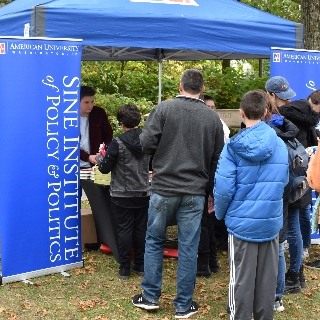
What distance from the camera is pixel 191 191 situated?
4.73m

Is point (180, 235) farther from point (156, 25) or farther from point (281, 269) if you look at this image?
point (156, 25)

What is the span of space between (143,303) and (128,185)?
3.77 ft

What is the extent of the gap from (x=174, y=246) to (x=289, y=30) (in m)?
2.58

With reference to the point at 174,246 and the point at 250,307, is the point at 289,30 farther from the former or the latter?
the point at 250,307

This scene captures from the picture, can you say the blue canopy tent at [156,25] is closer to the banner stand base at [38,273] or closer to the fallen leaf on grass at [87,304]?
the banner stand base at [38,273]

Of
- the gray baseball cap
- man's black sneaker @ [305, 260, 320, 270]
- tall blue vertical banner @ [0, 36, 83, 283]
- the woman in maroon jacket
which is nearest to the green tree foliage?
the woman in maroon jacket

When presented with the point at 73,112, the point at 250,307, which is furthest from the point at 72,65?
the point at 250,307

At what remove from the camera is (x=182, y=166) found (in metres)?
4.70

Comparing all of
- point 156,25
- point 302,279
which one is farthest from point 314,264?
point 156,25

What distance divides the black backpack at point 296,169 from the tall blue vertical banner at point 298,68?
1.73 m

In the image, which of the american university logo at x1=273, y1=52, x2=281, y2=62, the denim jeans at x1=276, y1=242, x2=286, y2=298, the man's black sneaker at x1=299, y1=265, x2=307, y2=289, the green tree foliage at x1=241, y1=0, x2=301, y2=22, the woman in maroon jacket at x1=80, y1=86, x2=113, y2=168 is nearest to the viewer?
the denim jeans at x1=276, y1=242, x2=286, y2=298

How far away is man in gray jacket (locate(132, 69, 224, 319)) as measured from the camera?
4.71 meters

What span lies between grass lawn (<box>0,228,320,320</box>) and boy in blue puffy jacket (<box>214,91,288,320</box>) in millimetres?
714

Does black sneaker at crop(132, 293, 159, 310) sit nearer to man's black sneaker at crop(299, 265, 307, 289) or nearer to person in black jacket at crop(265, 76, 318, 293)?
person in black jacket at crop(265, 76, 318, 293)
